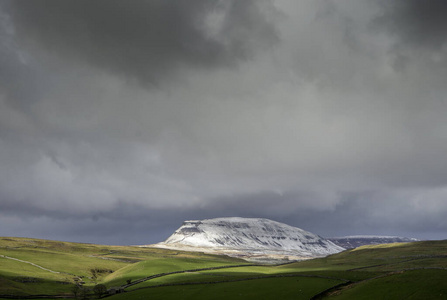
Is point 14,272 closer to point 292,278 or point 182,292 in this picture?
point 182,292

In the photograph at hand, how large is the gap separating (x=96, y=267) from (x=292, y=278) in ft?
386

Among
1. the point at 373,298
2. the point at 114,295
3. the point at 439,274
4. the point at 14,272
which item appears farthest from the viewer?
the point at 14,272

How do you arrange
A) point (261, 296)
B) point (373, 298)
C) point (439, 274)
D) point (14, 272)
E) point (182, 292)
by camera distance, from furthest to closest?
point (14, 272)
point (182, 292)
point (261, 296)
point (439, 274)
point (373, 298)

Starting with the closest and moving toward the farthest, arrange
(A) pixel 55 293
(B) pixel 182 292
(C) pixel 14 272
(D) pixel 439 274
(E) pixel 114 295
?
1. (D) pixel 439 274
2. (B) pixel 182 292
3. (E) pixel 114 295
4. (A) pixel 55 293
5. (C) pixel 14 272

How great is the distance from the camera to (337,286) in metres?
80.9

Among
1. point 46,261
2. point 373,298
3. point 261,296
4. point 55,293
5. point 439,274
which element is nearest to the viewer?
point 373,298

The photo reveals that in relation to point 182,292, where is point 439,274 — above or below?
above

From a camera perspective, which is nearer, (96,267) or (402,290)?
(402,290)

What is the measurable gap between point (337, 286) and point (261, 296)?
62.4 ft

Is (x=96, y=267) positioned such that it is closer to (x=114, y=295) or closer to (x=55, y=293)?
(x=55, y=293)

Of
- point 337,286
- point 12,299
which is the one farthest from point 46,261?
point 337,286

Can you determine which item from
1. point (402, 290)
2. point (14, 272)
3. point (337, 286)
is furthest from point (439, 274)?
point (14, 272)

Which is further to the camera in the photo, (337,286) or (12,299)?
(12,299)

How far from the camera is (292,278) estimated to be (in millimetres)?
97188
